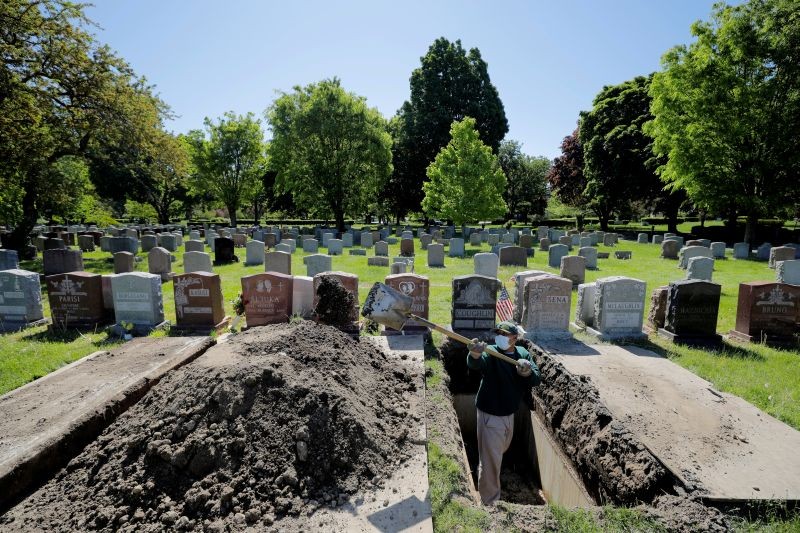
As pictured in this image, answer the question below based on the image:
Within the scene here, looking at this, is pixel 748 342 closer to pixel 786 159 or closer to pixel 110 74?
pixel 786 159

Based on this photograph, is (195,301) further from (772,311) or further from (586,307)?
(772,311)

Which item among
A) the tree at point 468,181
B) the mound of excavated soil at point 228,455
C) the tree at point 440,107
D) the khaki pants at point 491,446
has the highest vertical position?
the tree at point 440,107

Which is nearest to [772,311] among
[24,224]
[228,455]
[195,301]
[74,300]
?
[228,455]

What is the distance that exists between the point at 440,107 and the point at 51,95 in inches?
1222

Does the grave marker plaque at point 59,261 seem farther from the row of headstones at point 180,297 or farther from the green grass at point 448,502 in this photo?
the green grass at point 448,502

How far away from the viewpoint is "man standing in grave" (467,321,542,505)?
187 inches

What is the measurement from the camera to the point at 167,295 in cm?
1290

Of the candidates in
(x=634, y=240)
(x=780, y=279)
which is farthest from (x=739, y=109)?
(x=780, y=279)

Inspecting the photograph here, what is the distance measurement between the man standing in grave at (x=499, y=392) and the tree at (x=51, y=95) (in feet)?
54.6

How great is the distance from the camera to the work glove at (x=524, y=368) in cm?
447

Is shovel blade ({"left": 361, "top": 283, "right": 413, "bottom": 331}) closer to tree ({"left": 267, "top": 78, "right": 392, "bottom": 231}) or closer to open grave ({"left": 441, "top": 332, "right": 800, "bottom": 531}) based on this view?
open grave ({"left": 441, "top": 332, "right": 800, "bottom": 531})

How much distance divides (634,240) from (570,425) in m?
30.5

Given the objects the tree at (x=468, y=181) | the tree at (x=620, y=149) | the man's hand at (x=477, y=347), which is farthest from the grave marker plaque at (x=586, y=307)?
the tree at (x=620, y=149)

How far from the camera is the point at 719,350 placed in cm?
848
